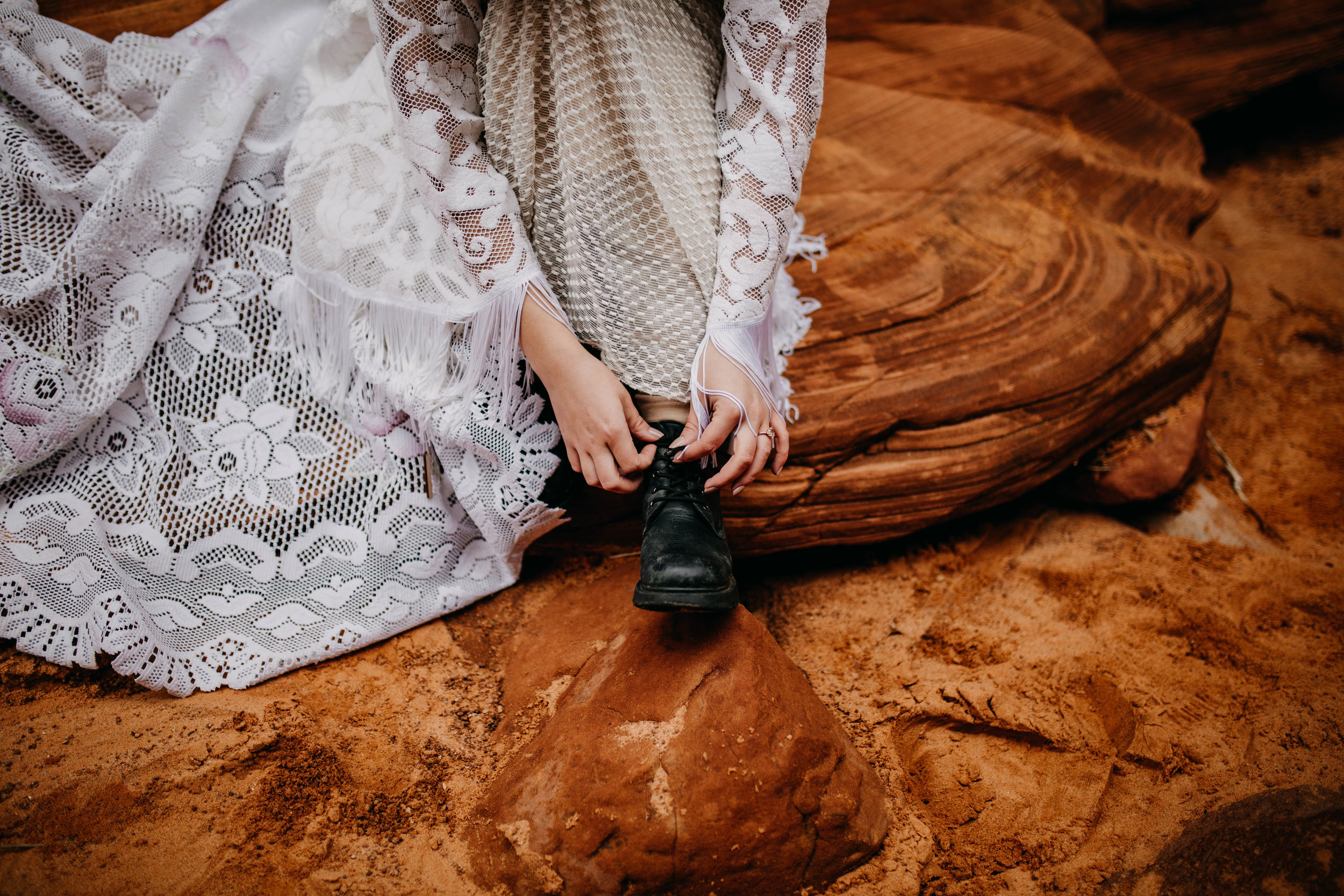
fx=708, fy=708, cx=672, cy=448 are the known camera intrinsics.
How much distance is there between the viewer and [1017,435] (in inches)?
65.4

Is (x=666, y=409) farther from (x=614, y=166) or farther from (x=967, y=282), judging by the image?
(x=967, y=282)

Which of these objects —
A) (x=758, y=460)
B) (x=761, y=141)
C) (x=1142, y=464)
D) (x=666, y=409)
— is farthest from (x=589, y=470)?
(x=1142, y=464)

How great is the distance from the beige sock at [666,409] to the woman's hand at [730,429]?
37 mm

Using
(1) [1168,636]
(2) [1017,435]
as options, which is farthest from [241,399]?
(1) [1168,636]

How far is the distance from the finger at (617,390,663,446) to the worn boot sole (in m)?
0.23

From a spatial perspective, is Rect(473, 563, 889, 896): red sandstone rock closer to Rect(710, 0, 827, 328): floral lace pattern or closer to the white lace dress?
the white lace dress

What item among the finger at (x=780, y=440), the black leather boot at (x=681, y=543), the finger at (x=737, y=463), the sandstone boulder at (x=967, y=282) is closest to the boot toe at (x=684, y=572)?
the black leather boot at (x=681, y=543)

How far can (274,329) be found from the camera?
142 centimetres

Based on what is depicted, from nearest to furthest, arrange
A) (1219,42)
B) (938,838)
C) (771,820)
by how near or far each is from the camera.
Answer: (771,820), (938,838), (1219,42)

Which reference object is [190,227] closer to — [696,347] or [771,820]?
[696,347]

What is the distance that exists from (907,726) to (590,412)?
0.84 metres

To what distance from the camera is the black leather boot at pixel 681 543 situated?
41.0 inches

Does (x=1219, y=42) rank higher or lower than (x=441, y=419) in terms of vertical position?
lower

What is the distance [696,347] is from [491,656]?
73 centimetres
